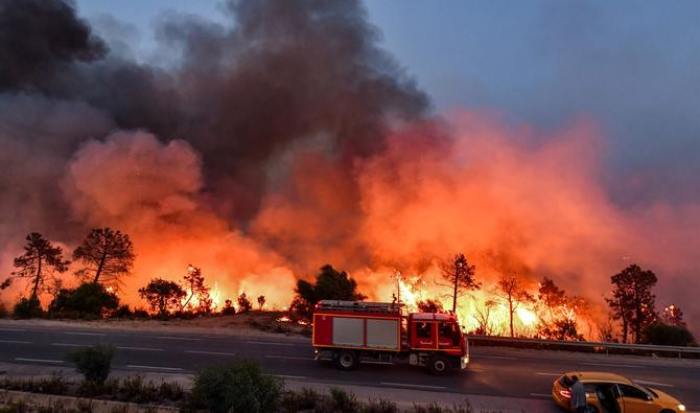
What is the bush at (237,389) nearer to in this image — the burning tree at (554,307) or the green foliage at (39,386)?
the green foliage at (39,386)

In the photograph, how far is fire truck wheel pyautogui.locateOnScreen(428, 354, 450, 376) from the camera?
18.2 meters

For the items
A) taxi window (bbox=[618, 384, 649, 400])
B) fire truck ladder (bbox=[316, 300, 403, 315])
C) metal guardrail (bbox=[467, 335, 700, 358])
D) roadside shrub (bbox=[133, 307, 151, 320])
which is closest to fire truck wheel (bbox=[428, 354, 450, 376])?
fire truck ladder (bbox=[316, 300, 403, 315])

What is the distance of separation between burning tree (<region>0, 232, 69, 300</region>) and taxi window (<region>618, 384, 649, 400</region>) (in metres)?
43.4

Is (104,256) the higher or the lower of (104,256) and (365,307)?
the higher

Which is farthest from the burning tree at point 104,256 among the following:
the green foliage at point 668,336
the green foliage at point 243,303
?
the green foliage at point 668,336

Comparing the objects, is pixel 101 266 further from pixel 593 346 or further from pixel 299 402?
pixel 593 346

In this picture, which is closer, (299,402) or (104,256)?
(299,402)

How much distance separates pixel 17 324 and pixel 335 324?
23937 mm

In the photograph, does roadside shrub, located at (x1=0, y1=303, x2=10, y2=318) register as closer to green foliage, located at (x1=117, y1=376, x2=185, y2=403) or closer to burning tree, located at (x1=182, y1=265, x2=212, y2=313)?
burning tree, located at (x1=182, y1=265, x2=212, y2=313)

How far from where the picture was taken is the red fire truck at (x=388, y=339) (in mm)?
18281

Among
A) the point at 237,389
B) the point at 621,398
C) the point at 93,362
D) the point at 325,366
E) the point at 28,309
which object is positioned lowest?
the point at 325,366

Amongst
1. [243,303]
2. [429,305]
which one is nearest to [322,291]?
[429,305]

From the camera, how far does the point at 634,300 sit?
114 ft

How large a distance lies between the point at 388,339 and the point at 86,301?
28.4m
